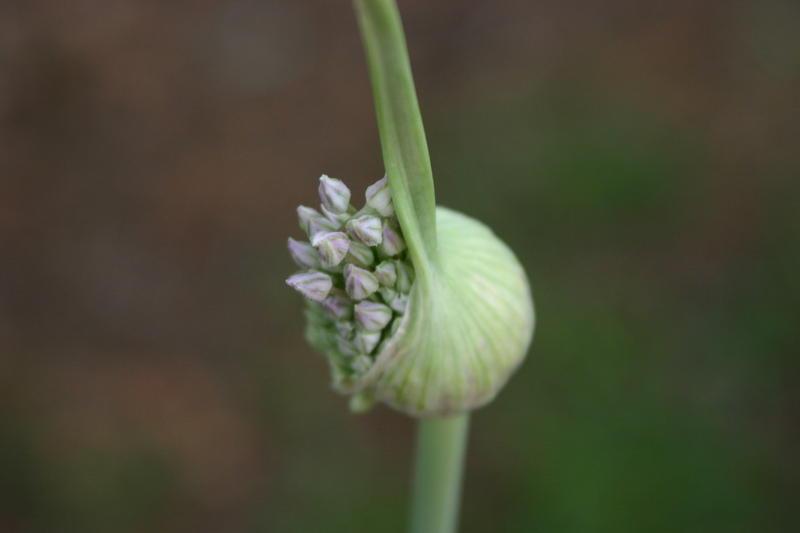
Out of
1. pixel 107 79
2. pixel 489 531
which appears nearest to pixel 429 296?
pixel 489 531

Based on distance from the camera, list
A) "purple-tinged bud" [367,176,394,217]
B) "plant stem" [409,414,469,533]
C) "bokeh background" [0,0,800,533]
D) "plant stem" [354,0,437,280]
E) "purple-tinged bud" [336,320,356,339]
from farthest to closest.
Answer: "bokeh background" [0,0,800,533] < "plant stem" [409,414,469,533] < "purple-tinged bud" [336,320,356,339] < "purple-tinged bud" [367,176,394,217] < "plant stem" [354,0,437,280]

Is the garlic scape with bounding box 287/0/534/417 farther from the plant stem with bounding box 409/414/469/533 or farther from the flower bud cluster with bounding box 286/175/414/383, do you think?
the plant stem with bounding box 409/414/469/533

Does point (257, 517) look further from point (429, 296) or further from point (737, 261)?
point (429, 296)

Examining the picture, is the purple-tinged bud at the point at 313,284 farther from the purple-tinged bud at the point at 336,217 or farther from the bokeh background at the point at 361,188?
the bokeh background at the point at 361,188

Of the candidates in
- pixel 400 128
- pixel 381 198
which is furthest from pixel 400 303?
pixel 400 128

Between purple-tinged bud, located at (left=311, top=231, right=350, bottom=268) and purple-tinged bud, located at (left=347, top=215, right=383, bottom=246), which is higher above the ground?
purple-tinged bud, located at (left=347, top=215, right=383, bottom=246)

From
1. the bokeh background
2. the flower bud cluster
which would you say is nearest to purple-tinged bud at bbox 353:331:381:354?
the flower bud cluster

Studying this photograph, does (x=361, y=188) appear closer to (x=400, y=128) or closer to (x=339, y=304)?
(x=339, y=304)

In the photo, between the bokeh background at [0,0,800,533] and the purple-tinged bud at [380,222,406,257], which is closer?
the purple-tinged bud at [380,222,406,257]

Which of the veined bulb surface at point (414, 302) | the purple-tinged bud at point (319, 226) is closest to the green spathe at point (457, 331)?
the veined bulb surface at point (414, 302)
